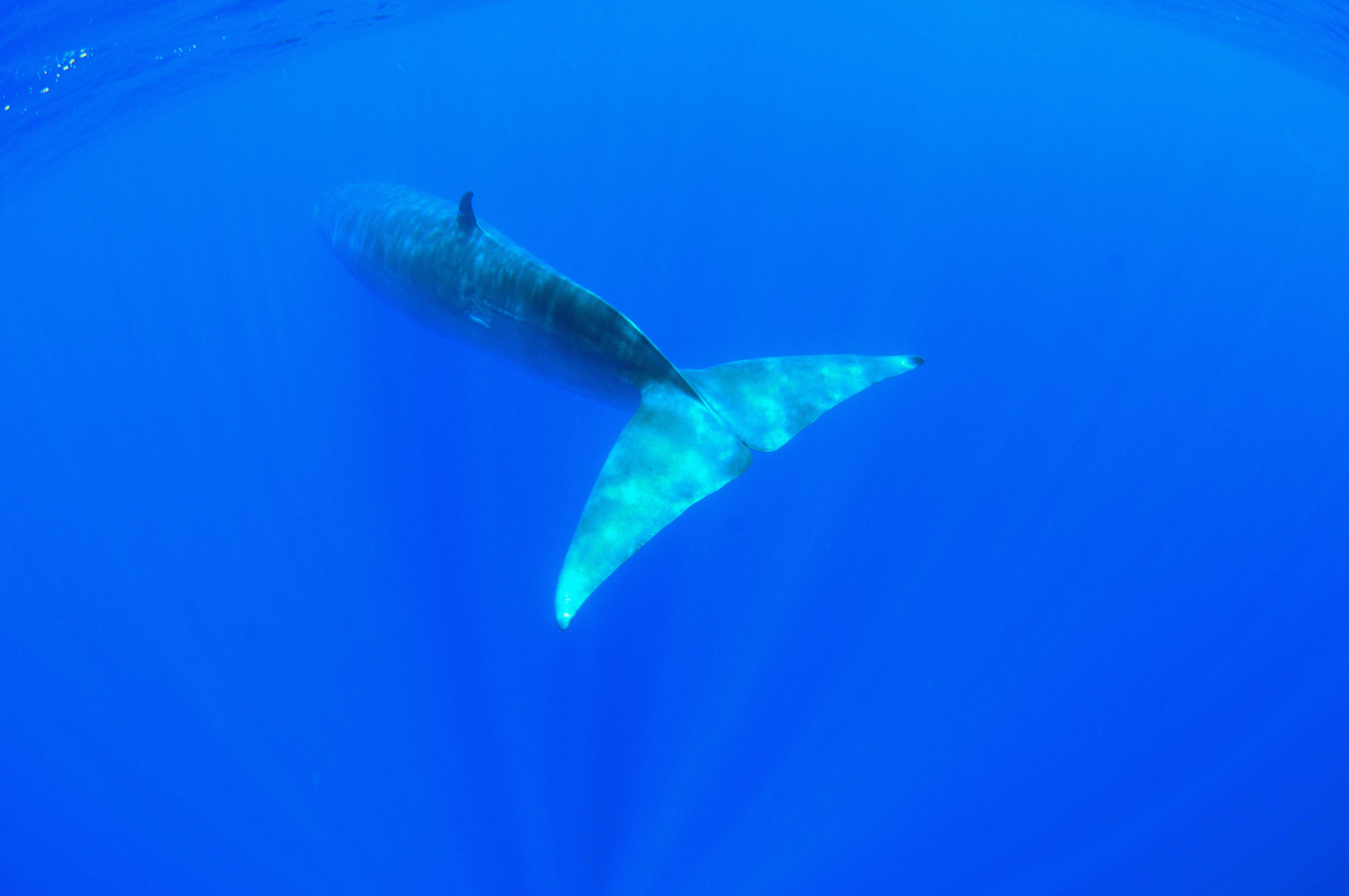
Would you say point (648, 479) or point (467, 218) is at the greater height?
point (467, 218)

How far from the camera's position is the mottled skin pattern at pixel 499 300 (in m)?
5.41

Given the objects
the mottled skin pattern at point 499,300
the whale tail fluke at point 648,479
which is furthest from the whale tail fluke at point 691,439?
the mottled skin pattern at point 499,300

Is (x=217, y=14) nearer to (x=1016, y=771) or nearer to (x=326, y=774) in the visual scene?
(x=326, y=774)

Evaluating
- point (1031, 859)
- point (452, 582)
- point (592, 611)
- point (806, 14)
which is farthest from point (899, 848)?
point (806, 14)

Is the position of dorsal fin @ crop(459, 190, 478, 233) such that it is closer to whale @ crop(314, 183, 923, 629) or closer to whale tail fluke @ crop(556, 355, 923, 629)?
whale @ crop(314, 183, 923, 629)

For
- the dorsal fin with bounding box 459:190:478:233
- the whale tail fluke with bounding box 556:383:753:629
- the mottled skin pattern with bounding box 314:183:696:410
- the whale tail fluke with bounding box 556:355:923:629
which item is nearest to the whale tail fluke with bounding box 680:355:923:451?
the whale tail fluke with bounding box 556:355:923:629

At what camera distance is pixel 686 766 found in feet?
23.6

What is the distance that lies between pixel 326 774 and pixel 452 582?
252 cm

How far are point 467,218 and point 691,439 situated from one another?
122 inches

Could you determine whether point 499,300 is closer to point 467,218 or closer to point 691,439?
point 467,218

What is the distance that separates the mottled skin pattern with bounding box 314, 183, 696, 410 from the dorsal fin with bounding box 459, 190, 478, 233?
0.4 inches

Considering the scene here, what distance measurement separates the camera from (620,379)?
561 centimetres

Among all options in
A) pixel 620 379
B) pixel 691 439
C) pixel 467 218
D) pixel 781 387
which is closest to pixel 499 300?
pixel 467 218

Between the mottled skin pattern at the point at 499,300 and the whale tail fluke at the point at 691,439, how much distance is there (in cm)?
34
